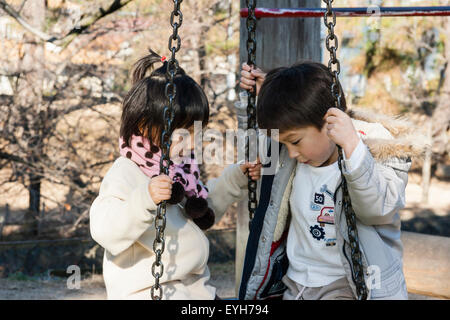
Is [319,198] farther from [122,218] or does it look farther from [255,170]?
Answer: [122,218]

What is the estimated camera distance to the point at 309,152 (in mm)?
1810

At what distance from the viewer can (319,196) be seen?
6.26 feet

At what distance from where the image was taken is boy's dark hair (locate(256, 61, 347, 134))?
1.75 meters

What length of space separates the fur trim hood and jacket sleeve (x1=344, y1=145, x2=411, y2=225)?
32mm

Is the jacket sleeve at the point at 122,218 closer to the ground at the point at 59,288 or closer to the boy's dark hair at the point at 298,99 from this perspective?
the boy's dark hair at the point at 298,99

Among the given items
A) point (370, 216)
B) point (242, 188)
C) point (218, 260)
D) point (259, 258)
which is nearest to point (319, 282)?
point (259, 258)

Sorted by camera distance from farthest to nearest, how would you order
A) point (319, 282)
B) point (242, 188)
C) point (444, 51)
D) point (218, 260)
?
point (444, 51) < point (218, 260) < point (242, 188) < point (319, 282)

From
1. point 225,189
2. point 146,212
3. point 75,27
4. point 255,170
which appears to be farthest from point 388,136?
point 75,27

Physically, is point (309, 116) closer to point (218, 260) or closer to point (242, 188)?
point (242, 188)

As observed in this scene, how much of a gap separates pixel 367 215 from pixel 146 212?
2.18 feet

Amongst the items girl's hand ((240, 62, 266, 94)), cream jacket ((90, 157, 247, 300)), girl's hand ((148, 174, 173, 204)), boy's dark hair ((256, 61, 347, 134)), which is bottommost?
cream jacket ((90, 157, 247, 300))

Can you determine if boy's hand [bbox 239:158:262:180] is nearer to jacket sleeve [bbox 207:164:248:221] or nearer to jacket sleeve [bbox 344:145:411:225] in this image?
jacket sleeve [bbox 207:164:248:221]

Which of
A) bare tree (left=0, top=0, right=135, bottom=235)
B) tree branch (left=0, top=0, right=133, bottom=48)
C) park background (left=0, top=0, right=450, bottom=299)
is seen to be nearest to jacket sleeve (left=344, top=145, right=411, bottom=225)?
park background (left=0, top=0, right=450, bottom=299)

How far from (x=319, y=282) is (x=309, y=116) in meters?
0.57
